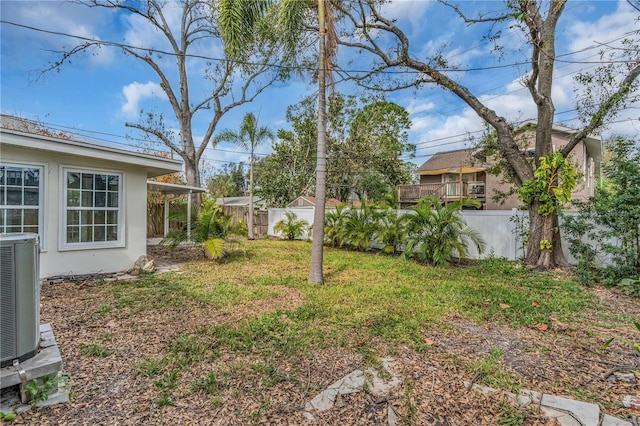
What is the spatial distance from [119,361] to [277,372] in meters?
1.54

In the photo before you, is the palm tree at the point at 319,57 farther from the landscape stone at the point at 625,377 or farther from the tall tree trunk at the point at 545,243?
the tall tree trunk at the point at 545,243

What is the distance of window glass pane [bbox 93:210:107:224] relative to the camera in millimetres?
6102

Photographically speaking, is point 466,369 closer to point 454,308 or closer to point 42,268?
point 454,308

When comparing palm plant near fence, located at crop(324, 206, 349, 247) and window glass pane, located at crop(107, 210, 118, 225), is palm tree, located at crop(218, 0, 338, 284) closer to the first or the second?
window glass pane, located at crop(107, 210, 118, 225)

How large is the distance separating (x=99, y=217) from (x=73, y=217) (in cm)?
43

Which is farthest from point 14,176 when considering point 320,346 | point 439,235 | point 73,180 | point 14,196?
point 439,235

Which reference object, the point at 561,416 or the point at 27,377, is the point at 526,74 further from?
the point at 27,377

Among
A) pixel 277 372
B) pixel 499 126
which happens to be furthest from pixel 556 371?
pixel 499 126

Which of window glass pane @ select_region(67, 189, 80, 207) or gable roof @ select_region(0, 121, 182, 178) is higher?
gable roof @ select_region(0, 121, 182, 178)

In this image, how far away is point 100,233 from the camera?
621 centimetres

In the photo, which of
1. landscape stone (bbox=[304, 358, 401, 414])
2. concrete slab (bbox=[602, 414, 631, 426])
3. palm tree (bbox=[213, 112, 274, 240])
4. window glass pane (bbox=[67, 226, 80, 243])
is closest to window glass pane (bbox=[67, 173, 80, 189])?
window glass pane (bbox=[67, 226, 80, 243])

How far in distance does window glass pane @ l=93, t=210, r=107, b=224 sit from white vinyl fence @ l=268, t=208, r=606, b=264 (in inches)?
353

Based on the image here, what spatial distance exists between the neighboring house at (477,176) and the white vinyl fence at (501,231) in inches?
99.4

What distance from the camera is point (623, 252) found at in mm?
5523
